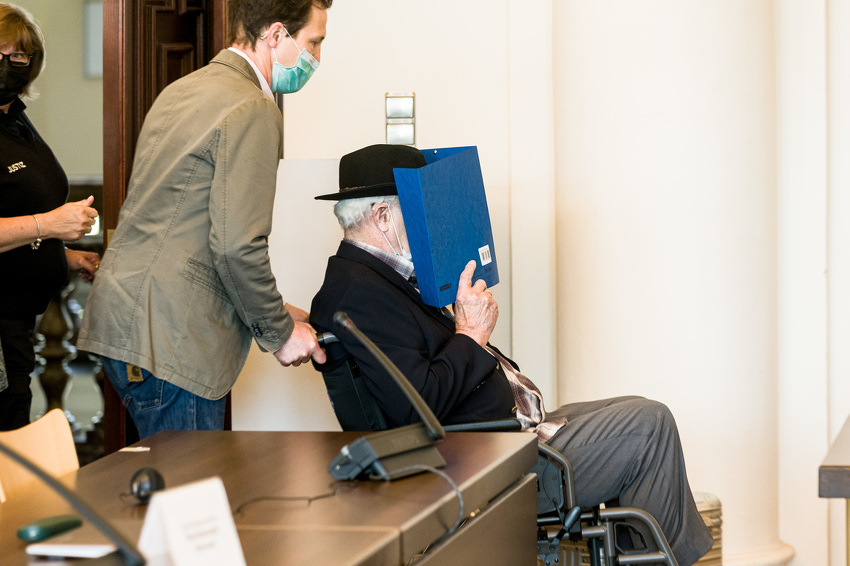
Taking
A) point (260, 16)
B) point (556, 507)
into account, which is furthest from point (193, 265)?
point (556, 507)

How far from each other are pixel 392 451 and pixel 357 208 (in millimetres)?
1082

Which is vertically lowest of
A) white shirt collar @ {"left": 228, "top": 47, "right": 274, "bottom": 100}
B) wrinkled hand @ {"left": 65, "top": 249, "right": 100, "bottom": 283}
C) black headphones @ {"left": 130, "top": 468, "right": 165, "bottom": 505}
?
black headphones @ {"left": 130, "top": 468, "right": 165, "bottom": 505}

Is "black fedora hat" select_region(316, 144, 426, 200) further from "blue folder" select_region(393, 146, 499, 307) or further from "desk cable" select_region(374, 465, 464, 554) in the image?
"desk cable" select_region(374, 465, 464, 554)

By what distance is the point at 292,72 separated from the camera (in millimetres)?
2174

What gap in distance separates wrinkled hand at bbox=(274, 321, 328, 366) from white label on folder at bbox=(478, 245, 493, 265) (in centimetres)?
52

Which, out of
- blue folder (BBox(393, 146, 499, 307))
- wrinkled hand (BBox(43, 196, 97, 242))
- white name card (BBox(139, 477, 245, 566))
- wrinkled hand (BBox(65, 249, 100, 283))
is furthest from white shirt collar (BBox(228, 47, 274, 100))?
white name card (BBox(139, 477, 245, 566))

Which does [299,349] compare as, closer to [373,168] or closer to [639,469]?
[373,168]

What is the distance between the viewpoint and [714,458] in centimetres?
290

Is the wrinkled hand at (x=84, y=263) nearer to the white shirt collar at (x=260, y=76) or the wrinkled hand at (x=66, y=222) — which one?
the wrinkled hand at (x=66, y=222)

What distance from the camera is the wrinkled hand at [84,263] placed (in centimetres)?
259

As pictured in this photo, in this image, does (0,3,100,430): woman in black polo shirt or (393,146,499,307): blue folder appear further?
(0,3,100,430): woman in black polo shirt

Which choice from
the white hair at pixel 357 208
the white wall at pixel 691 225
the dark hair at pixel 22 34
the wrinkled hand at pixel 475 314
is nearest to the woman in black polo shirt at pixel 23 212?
the dark hair at pixel 22 34

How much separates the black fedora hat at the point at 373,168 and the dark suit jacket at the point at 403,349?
0.15 metres

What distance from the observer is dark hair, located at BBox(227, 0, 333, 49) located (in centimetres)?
209
